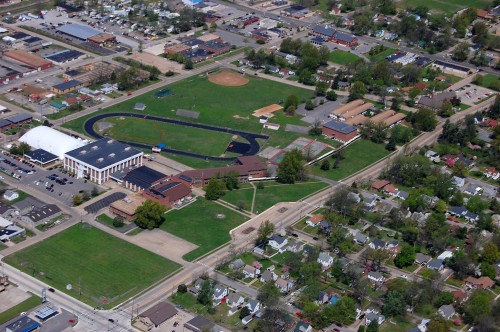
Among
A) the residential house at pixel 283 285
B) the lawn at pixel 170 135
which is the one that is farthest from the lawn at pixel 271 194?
the residential house at pixel 283 285

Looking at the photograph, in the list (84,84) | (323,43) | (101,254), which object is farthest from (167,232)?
(323,43)

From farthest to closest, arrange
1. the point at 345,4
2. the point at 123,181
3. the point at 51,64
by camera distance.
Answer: the point at 345,4 < the point at 51,64 < the point at 123,181

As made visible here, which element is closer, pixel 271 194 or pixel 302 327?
pixel 302 327

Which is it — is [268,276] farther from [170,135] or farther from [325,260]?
[170,135]

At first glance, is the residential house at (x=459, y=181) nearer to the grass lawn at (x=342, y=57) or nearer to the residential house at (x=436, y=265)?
the residential house at (x=436, y=265)

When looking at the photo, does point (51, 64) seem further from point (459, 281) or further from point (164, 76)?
point (459, 281)

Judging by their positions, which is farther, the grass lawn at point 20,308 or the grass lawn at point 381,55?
the grass lawn at point 381,55

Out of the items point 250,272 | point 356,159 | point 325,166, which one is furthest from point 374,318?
point 356,159
